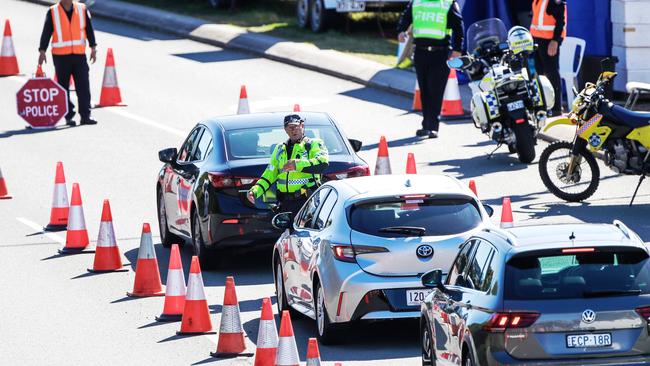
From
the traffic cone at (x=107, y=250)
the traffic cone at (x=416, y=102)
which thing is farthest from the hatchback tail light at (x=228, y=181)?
the traffic cone at (x=416, y=102)

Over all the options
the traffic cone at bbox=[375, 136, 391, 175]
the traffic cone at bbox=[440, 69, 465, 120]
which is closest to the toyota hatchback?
the traffic cone at bbox=[375, 136, 391, 175]

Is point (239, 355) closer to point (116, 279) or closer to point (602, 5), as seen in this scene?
point (116, 279)

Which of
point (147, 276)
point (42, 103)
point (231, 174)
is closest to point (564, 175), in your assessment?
point (231, 174)

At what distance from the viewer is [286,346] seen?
1053 centimetres

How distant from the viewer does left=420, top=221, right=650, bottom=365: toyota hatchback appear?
9469 millimetres

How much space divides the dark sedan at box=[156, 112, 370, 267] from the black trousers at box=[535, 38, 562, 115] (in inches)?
296

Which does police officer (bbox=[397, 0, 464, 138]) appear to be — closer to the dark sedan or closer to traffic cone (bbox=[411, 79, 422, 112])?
traffic cone (bbox=[411, 79, 422, 112])

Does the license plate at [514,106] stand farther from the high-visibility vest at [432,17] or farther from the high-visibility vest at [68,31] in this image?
the high-visibility vest at [68,31]

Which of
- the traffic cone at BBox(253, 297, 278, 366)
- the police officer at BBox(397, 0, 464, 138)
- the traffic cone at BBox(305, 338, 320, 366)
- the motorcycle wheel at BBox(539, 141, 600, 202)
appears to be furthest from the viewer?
the police officer at BBox(397, 0, 464, 138)

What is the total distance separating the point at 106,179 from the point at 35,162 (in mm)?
1983

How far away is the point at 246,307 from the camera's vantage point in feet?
48.4

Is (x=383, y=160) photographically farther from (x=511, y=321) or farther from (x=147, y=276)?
(x=511, y=321)

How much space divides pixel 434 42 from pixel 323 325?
36.3 feet

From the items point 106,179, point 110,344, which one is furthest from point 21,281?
point 106,179
